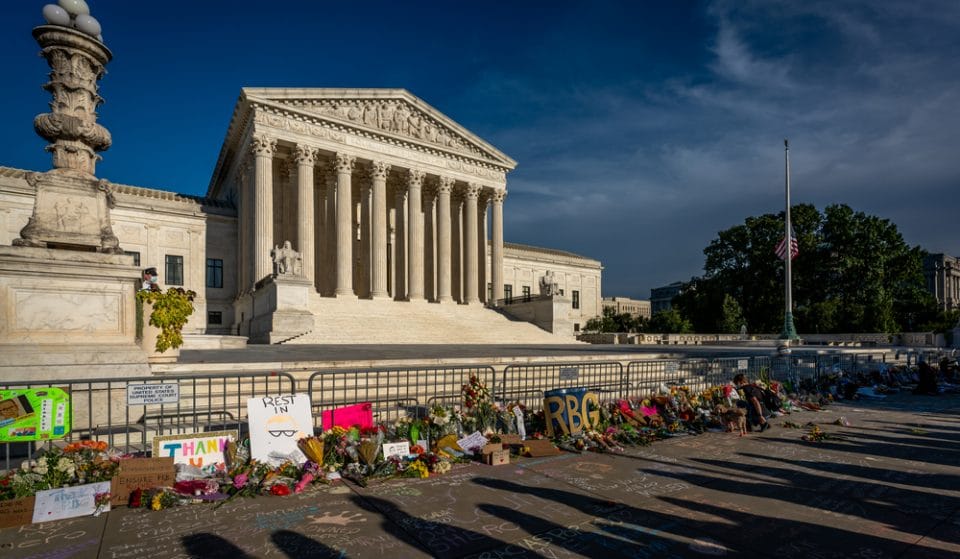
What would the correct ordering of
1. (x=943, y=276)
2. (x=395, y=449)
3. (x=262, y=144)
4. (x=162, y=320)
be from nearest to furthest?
(x=395, y=449) → (x=162, y=320) → (x=262, y=144) → (x=943, y=276)

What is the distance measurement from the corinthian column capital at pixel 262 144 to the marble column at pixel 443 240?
1394 cm

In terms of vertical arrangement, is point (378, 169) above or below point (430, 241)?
above

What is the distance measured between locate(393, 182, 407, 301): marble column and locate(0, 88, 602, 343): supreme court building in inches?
5.0

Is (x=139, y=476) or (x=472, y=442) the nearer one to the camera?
(x=139, y=476)

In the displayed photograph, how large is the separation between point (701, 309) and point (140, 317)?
6033 centimetres

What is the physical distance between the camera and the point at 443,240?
4228cm

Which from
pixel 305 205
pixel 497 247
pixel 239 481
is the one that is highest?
pixel 305 205

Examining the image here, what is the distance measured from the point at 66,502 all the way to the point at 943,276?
13859cm

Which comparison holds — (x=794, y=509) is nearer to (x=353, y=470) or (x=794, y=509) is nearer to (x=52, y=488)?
(x=353, y=470)

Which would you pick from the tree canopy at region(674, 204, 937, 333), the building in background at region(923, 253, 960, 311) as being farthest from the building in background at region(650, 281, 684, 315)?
the tree canopy at region(674, 204, 937, 333)

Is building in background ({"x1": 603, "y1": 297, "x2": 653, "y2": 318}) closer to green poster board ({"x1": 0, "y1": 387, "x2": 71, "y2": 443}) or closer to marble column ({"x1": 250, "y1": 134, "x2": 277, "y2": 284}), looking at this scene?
marble column ({"x1": 250, "y1": 134, "x2": 277, "y2": 284})

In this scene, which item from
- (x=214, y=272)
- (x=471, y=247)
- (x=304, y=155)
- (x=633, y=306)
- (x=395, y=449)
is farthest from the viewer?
(x=633, y=306)

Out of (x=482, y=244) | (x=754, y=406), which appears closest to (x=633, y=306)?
(x=482, y=244)

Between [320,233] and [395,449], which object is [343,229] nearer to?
[320,233]
